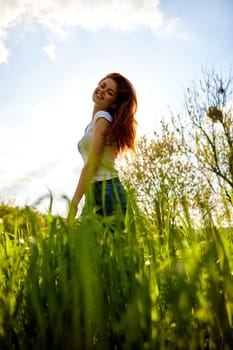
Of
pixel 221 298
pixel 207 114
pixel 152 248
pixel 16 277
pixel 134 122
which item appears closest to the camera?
pixel 221 298

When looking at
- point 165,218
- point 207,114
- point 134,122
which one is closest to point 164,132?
point 207,114

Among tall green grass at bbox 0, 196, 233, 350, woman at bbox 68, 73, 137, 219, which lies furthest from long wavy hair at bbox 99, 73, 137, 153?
tall green grass at bbox 0, 196, 233, 350

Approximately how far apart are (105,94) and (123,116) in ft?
1.17

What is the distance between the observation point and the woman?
10.1ft

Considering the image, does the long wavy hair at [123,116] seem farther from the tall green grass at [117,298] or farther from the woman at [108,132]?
the tall green grass at [117,298]

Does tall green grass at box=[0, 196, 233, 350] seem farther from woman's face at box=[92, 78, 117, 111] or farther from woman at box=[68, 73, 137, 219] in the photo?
woman's face at box=[92, 78, 117, 111]

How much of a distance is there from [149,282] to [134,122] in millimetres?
2942

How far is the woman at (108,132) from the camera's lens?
121 inches

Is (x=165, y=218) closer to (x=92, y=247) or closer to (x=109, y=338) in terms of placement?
(x=92, y=247)

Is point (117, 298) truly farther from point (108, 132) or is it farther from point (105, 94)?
point (105, 94)

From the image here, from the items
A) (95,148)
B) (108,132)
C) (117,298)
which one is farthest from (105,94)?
(117,298)

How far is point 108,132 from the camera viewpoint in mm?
Answer: 3365

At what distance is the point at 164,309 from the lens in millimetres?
1042

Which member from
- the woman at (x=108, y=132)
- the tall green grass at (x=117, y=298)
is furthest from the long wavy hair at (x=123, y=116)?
the tall green grass at (x=117, y=298)
